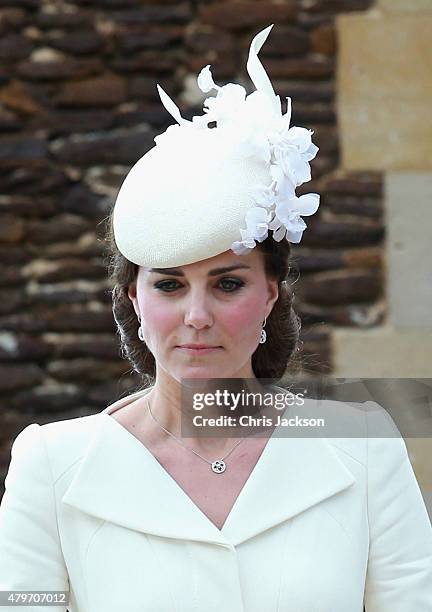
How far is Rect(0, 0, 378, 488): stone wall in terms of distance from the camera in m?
4.21

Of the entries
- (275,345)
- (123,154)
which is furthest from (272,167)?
(123,154)

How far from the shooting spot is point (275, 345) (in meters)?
2.49

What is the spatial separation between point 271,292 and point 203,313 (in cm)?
25

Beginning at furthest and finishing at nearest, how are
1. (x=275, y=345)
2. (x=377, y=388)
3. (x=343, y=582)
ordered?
1. (x=377, y=388)
2. (x=275, y=345)
3. (x=343, y=582)

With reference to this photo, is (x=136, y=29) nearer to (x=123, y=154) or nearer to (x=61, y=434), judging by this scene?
(x=123, y=154)

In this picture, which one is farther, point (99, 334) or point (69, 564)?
point (99, 334)

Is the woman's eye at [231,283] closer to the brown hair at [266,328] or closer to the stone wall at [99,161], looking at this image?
the brown hair at [266,328]

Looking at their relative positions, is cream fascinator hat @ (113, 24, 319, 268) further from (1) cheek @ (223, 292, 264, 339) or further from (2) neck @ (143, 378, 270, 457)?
(2) neck @ (143, 378, 270, 457)

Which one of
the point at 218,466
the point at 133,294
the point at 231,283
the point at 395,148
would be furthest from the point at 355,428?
the point at 395,148

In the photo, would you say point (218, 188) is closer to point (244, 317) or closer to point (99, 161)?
point (244, 317)

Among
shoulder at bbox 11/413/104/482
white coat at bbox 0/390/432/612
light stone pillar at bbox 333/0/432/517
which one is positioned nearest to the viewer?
white coat at bbox 0/390/432/612

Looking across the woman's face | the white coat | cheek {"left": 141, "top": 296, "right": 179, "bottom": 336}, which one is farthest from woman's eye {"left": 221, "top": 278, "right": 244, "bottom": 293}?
the white coat

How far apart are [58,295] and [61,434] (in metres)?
1.98

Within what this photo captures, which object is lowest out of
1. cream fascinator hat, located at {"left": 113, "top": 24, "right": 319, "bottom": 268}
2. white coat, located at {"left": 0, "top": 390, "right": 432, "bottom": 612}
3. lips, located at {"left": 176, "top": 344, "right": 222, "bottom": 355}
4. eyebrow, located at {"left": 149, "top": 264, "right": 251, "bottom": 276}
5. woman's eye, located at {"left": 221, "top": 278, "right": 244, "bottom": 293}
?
white coat, located at {"left": 0, "top": 390, "right": 432, "bottom": 612}
